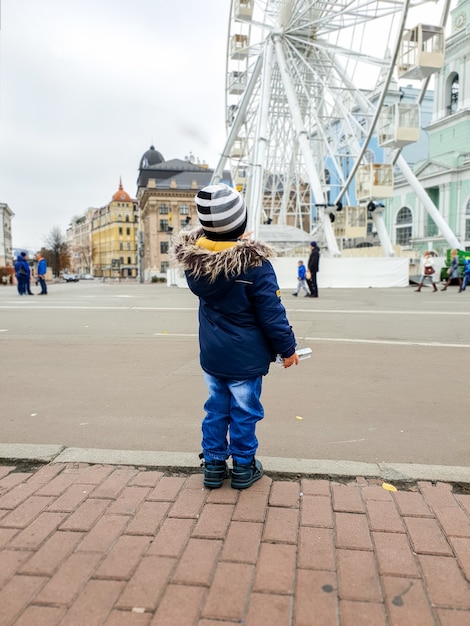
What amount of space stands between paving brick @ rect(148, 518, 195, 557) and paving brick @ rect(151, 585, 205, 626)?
255mm

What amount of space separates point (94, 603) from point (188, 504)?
32.9 inches

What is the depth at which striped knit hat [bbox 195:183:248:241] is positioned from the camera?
283 cm

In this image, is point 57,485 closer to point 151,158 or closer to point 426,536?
point 426,536

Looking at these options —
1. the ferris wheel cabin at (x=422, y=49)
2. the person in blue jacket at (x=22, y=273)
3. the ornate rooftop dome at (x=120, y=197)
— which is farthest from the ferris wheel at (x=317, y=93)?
the ornate rooftop dome at (x=120, y=197)

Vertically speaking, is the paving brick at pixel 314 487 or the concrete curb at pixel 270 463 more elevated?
the concrete curb at pixel 270 463

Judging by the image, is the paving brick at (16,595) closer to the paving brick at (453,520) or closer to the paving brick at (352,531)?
the paving brick at (352,531)

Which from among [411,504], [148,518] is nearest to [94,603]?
[148,518]

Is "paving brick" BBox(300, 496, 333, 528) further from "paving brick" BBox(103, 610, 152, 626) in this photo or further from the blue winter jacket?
"paving brick" BBox(103, 610, 152, 626)

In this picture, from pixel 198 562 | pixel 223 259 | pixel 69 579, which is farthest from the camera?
pixel 223 259

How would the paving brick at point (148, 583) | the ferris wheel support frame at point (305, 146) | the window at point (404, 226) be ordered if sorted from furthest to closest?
the window at point (404, 226), the ferris wheel support frame at point (305, 146), the paving brick at point (148, 583)

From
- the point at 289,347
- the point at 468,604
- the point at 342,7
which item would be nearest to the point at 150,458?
the point at 289,347

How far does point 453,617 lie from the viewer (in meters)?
1.87

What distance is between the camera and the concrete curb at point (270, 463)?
120 inches

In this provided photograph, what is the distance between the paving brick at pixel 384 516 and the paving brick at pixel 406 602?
40cm
